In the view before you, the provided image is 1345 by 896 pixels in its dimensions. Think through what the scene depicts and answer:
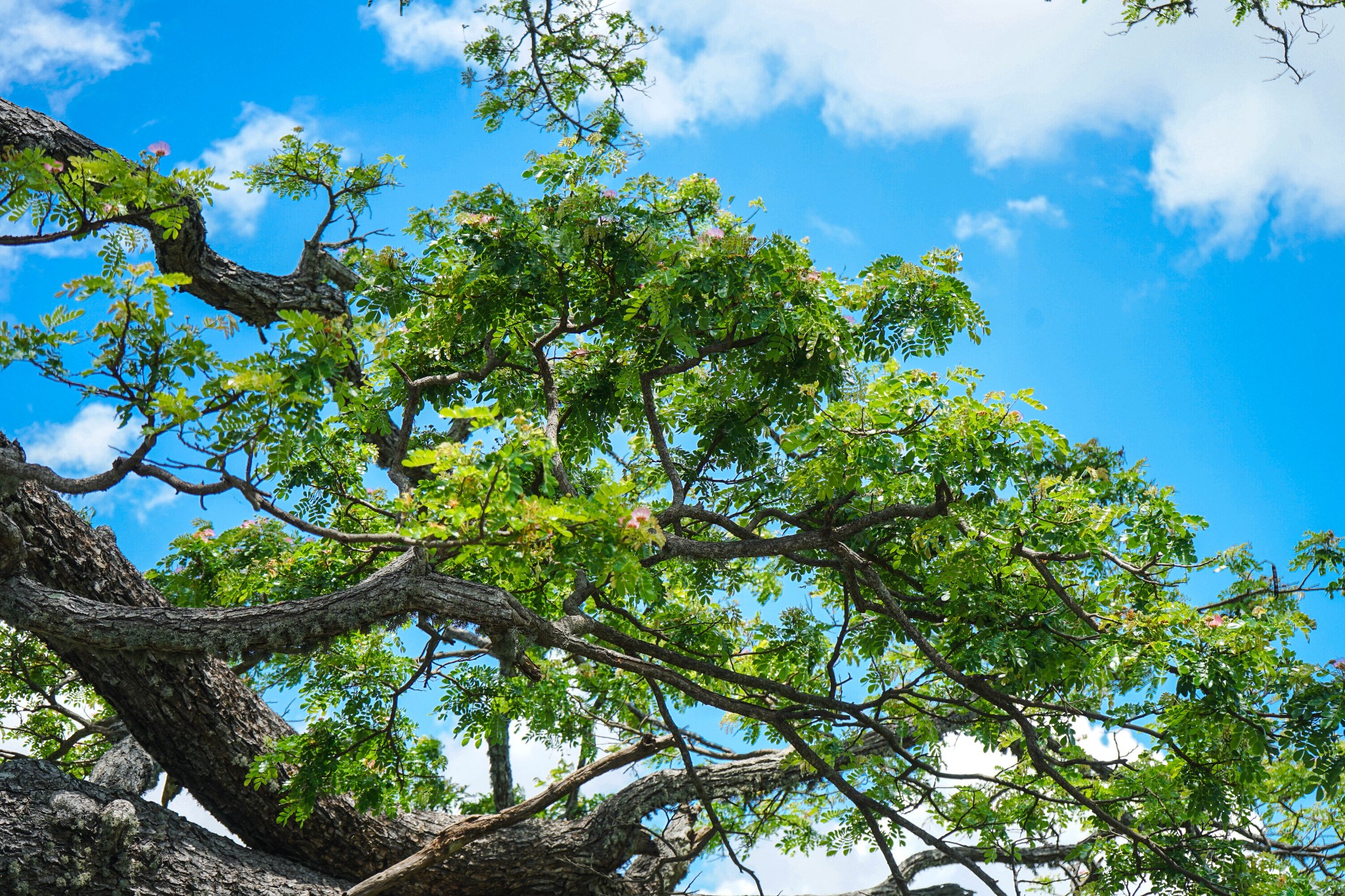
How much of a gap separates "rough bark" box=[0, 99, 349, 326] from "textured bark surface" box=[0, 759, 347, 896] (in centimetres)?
367

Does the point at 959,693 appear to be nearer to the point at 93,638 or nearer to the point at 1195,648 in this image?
the point at 1195,648

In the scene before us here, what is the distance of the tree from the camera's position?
480 cm

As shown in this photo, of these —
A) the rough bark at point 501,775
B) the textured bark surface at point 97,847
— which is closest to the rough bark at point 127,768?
the textured bark surface at point 97,847

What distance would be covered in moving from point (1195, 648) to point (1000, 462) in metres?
1.53

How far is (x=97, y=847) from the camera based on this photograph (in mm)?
5516

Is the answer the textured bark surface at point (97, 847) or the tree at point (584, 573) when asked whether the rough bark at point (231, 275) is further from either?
the textured bark surface at point (97, 847)

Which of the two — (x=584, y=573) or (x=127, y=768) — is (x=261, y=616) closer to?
(x=584, y=573)

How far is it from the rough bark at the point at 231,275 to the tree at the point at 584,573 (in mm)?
37

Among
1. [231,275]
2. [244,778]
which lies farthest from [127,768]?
[231,275]

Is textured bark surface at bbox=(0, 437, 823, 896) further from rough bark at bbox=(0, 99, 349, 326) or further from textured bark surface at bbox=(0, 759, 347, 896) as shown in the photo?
rough bark at bbox=(0, 99, 349, 326)

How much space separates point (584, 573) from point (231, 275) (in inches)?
181

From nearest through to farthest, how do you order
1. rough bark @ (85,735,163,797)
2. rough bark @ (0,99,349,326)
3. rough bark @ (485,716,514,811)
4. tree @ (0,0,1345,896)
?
tree @ (0,0,1345,896), rough bark @ (0,99,349,326), rough bark @ (85,735,163,797), rough bark @ (485,716,514,811)

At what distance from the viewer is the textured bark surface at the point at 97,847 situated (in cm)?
532

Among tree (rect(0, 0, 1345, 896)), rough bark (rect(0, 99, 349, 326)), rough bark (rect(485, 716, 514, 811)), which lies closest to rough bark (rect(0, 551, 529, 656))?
tree (rect(0, 0, 1345, 896))
